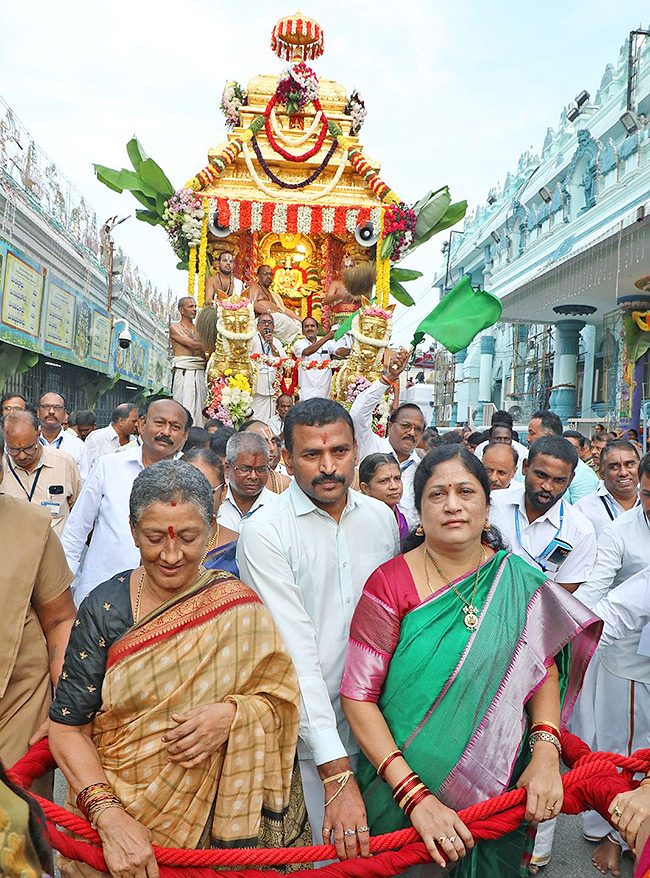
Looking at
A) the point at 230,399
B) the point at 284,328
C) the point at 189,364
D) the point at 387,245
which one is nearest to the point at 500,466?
the point at 230,399

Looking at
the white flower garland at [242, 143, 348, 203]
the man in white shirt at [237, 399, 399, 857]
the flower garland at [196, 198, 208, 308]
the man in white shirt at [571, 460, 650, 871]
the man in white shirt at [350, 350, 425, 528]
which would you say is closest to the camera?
the man in white shirt at [237, 399, 399, 857]

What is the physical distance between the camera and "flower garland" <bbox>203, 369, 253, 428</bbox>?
8.08 meters

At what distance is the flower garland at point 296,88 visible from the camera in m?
10.7

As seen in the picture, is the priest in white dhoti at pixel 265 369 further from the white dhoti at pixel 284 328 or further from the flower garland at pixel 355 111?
the flower garland at pixel 355 111

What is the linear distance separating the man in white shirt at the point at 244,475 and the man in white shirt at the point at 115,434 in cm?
323

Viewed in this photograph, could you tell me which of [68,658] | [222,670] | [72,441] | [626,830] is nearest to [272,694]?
[222,670]

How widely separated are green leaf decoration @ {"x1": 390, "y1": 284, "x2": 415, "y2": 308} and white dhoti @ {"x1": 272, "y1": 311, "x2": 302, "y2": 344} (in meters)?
2.25

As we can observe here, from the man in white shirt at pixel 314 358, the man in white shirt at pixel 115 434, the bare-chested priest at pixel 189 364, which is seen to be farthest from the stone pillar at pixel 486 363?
the man in white shirt at pixel 115 434

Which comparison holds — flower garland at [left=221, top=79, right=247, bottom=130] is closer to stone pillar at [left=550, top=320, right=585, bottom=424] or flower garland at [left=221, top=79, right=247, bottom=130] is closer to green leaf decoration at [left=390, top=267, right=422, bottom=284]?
green leaf decoration at [left=390, top=267, right=422, bottom=284]

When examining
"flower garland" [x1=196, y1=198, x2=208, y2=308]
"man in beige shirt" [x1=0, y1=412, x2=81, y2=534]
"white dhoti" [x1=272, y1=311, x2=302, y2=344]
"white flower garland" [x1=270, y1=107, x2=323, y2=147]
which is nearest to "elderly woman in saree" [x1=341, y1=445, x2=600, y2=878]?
"man in beige shirt" [x1=0, y1=412, x2=81, y2=534]

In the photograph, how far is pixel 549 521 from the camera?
3539mm

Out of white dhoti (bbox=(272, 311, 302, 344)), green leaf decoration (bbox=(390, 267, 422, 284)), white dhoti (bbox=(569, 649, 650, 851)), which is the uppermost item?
green leaf decoration (bbox=(390, 267, 422, 284))

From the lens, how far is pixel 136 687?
182 centimetres

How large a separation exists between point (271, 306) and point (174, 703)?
31.1 feet
